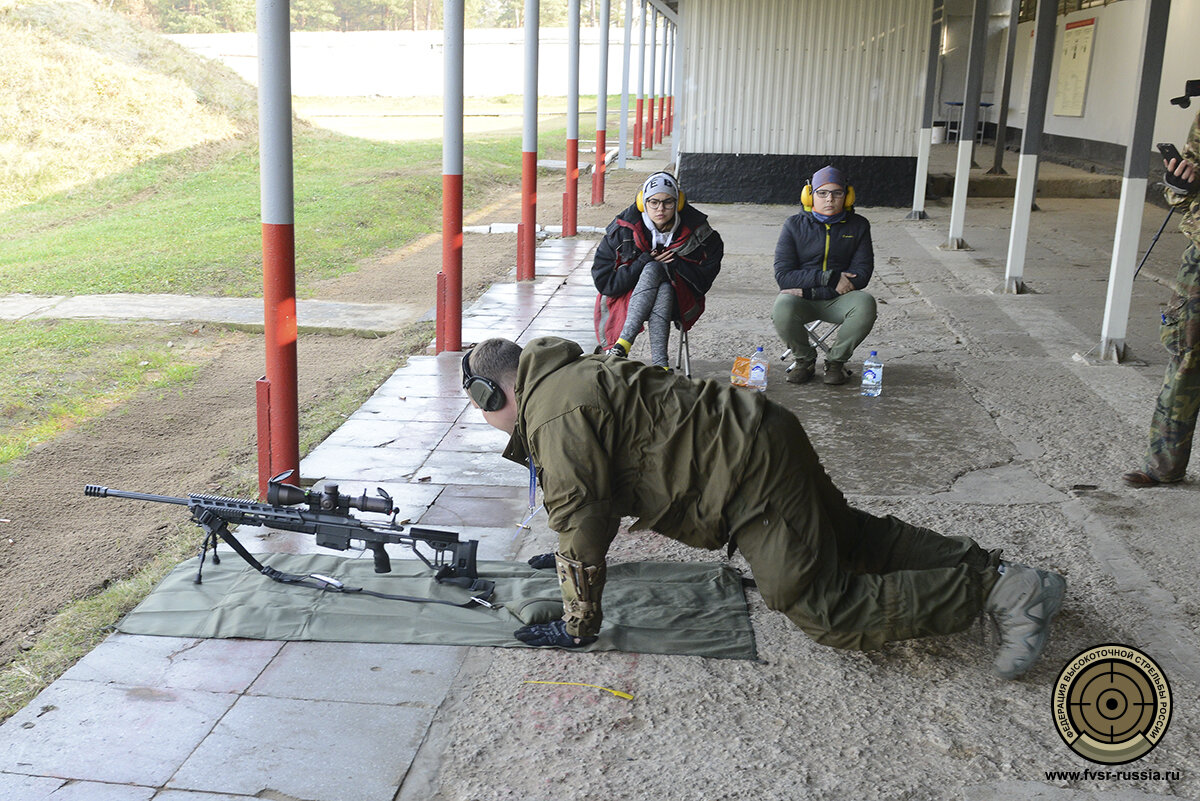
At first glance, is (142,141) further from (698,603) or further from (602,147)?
(698,603)

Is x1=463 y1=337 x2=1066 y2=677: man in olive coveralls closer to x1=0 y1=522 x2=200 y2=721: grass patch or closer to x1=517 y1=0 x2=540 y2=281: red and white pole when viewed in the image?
x1=0 y1=522 x2=200 y2=721: grass patch

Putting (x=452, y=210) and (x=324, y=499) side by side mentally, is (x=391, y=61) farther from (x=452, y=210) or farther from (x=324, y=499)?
(x=324, y=499)

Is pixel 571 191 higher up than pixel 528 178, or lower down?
lower down

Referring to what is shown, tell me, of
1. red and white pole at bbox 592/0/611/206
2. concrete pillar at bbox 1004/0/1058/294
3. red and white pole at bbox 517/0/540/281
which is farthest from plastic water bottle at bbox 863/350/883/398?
red and white pole at bbox 592/0/611/206

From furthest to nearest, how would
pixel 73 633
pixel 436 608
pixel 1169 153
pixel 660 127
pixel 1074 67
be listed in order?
pixel 660 127
pixel 1074 67
pixel 1169 153
pixel 436 608
pixel 73 633

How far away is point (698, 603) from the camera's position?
3846 millimetres

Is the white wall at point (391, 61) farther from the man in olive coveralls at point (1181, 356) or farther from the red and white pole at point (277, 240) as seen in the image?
the man in olive coveralls at point (1181, 356)

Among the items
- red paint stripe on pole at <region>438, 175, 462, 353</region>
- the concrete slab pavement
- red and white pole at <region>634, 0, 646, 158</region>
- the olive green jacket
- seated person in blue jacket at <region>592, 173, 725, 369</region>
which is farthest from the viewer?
red and white pole at <region>634, 0, 646, 158</region>

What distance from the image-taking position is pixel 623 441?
3.21 m

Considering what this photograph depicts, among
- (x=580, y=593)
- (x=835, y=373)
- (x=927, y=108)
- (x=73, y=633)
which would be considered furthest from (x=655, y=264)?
(x=927, y=108)

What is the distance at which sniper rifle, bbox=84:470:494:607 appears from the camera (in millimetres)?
3699

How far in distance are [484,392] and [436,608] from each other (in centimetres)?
95

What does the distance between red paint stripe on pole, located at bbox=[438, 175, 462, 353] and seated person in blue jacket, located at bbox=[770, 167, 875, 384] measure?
2255 mm

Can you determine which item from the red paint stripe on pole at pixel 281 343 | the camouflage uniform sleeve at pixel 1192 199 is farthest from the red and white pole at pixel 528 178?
the camouflage uniform sleeve at pixel 1192 199
